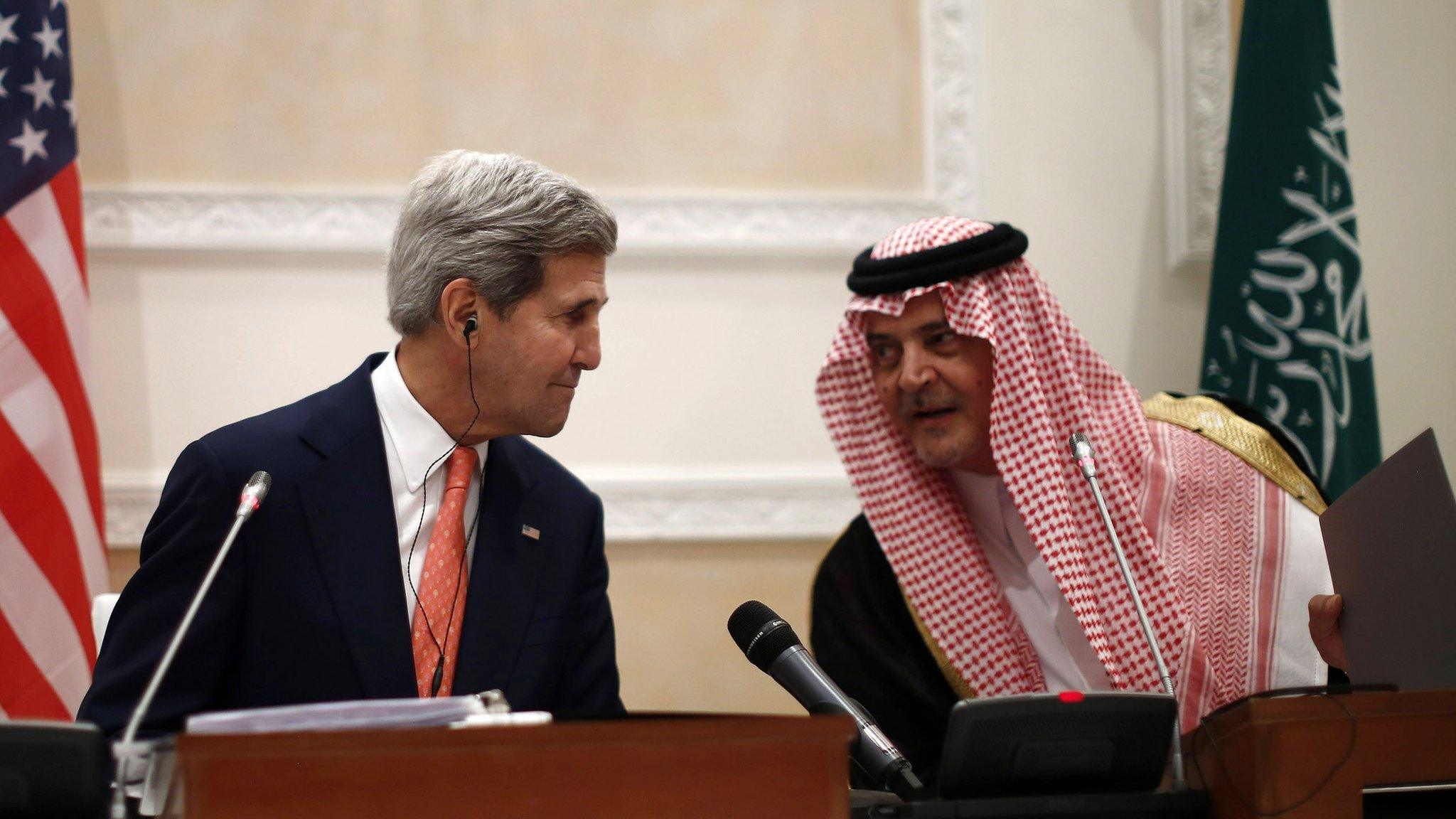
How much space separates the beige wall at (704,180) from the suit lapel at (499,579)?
1053 mm

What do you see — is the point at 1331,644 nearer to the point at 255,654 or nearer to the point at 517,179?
the point at 517,179

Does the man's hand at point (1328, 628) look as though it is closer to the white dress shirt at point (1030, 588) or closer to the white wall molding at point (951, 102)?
the white dress shirt at point (1030, 588)

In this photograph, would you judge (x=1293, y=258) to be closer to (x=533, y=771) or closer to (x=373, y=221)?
(x=373, y=221)

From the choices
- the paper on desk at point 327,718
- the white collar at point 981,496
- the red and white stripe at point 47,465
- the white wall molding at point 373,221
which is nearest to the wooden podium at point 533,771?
the paper on desk at point 327,718

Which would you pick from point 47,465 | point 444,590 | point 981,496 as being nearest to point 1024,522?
point 981,496

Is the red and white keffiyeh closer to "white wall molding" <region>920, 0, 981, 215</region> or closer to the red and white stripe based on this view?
"white wall molding" <region>920, 0, 981, 215</region>

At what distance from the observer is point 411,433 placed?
2227 mm

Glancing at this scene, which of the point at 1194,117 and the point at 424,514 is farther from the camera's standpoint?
the point at 1194,117

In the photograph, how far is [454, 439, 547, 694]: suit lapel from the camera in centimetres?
213

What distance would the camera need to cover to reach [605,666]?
7.79ft

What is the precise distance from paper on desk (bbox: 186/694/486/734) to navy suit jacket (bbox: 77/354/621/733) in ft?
2.23

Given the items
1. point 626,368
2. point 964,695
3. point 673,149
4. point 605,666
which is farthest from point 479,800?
point 673,149

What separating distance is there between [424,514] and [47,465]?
1.25 meters

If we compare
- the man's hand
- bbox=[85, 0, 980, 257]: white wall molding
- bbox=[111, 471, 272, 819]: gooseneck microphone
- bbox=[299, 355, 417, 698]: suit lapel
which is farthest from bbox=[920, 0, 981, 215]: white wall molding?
bbox=[111, 471, 272, 819]: gooseneck microphone
